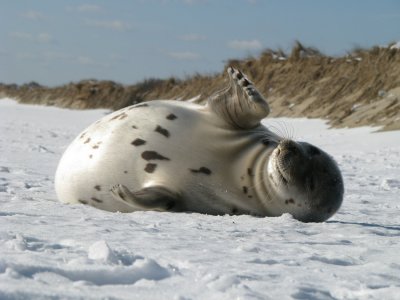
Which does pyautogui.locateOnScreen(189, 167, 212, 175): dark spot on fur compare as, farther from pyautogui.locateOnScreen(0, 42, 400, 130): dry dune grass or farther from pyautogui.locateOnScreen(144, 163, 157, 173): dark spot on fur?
pyautogui.locateOnScreen(0, 42, 400, 130): dry dune grass

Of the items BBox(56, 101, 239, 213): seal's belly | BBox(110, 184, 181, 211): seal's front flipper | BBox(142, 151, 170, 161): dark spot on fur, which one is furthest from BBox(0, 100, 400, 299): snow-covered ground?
BBox(142, 151, 170, 161): dark spot on fur

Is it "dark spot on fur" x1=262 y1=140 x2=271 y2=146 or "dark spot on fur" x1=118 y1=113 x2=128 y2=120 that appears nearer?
"dark spot on fur" x1=262 y1=140 x2=271 y2=146

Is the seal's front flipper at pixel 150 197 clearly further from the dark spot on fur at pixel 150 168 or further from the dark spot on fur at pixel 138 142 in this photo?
the dark spot on fur at pixel 138 142

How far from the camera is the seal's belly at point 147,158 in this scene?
4312 millimetres

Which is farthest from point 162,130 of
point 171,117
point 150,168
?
point 150,168

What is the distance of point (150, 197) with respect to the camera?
4.11 metres

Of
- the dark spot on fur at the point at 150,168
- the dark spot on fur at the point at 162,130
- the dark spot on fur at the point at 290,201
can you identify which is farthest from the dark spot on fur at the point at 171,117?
the dark spot on fur at the point at 290,201

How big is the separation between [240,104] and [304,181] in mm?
768

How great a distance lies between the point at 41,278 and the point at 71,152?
8.75ft

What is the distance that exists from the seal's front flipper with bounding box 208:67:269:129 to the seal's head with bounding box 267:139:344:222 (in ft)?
1.48

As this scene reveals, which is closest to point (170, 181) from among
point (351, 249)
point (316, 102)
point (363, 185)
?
point (351, 249)

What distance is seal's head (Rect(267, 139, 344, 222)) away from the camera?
4.04 metres

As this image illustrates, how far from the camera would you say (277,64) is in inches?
973

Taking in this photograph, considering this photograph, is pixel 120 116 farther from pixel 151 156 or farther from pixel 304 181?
pixel 304 181
